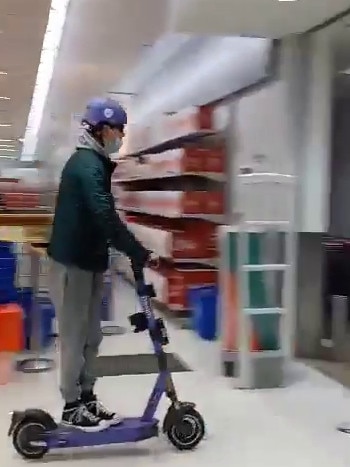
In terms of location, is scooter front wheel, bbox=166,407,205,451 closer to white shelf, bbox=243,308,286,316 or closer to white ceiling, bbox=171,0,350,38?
white shelf, bbox=243,308,286,316

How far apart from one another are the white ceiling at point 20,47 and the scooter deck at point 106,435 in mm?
3933

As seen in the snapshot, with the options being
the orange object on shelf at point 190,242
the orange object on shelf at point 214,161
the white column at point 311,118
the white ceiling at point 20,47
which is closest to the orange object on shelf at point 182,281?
the orange object on shelf at point 190,242

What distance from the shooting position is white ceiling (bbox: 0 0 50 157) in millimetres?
6383

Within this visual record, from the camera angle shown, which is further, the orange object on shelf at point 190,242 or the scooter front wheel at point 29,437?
the orange object on shelf at point 190,242

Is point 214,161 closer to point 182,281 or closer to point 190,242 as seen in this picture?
point 190,242

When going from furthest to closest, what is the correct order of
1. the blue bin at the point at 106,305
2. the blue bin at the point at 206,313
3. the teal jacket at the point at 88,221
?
1. the blue bin at the point at 106,305
2. the blue bin at the point at 206,313
3. the teal jacket at the point at 88,221

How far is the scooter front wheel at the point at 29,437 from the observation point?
359cm

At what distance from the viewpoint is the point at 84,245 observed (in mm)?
3662

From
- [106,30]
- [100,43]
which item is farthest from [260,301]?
[100,43]

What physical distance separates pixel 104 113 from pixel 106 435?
1676mm

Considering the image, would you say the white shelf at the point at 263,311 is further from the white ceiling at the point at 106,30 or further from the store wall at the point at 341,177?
the store wall at the point at 341,177

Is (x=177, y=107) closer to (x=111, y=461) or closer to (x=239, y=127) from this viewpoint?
(x=239, y=127)

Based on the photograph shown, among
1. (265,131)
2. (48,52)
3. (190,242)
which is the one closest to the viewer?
(265,131)

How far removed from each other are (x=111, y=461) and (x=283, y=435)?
998 mm
